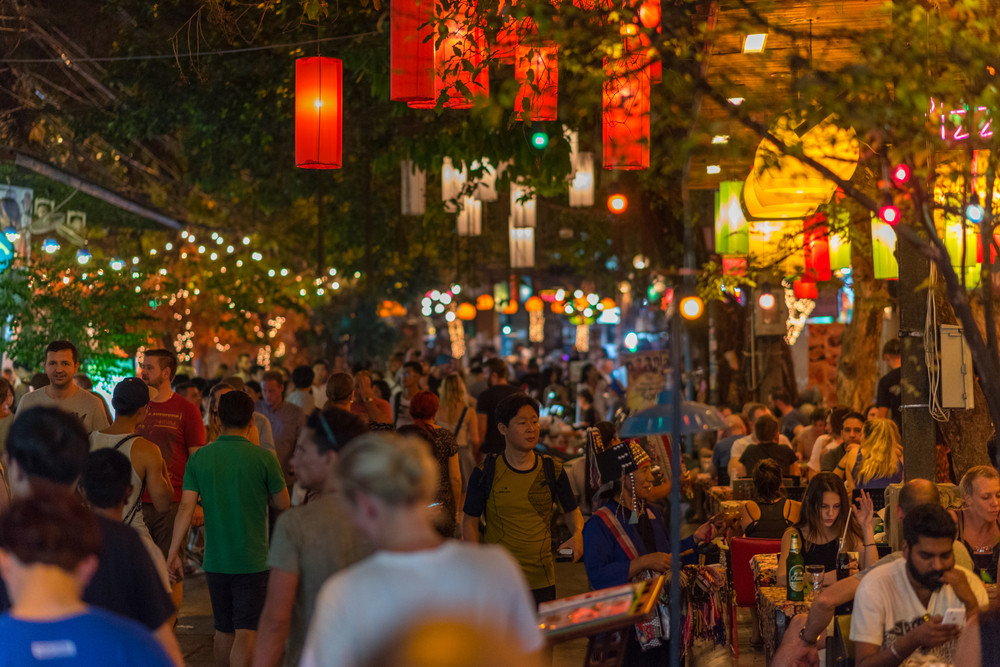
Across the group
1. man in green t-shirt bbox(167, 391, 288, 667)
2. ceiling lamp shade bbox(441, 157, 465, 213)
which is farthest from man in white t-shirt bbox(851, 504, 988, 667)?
ceiling lamp shade bbox(441, 157, 465, 213)

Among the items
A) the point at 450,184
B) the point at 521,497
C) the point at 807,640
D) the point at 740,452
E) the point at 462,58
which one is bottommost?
the point at 807,640

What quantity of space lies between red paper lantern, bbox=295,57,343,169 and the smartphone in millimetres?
6068

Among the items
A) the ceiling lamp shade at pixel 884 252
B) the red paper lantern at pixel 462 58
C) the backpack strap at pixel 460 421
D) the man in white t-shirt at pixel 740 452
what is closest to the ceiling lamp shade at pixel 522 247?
the man in white t-shirt at pixel 740 452

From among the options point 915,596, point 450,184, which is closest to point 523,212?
point 450,184

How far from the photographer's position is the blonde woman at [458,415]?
1199cm

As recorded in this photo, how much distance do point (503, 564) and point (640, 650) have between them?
3.62 metres

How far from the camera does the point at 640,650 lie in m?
6.38

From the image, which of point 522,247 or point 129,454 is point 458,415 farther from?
point 522,247

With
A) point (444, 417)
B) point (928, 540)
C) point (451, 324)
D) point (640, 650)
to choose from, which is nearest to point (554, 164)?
point (444, 417)

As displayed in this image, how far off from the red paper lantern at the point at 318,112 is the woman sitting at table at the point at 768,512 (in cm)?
427

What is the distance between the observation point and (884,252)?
10945 millimetres

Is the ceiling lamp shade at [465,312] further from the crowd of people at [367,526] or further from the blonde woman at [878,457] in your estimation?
the blonde woman at [878,457]

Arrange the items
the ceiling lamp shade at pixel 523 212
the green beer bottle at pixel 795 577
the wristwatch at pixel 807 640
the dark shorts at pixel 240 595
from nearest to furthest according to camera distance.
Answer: the wristwatch at pixel 807 640 < the dark shorts at pixel 240 595 < the green beer bottle at pixel 795 577 < the ceiling lamp shade at pixel 523 212

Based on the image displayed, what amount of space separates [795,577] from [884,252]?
505 cm
